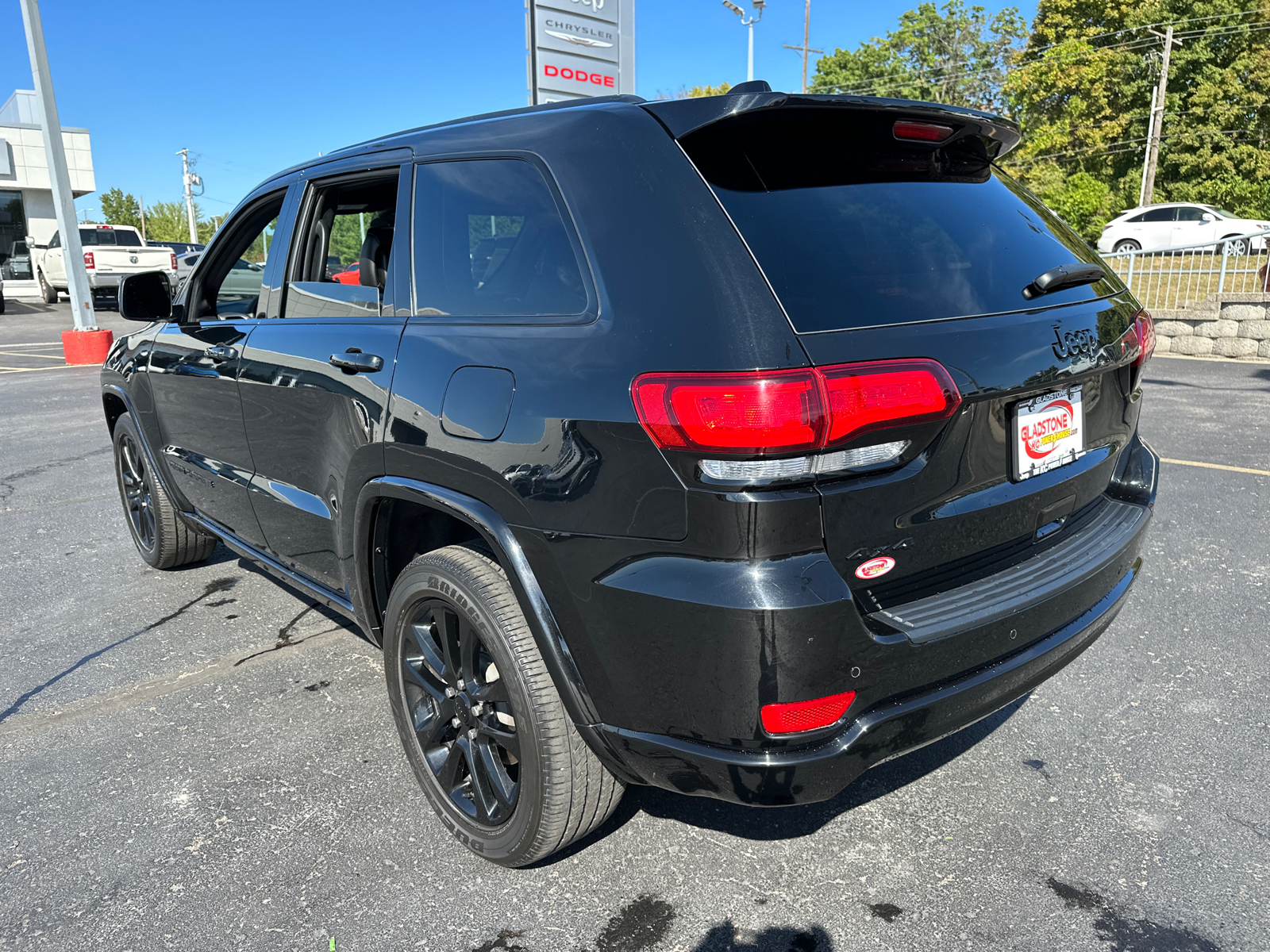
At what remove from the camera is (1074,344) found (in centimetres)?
222

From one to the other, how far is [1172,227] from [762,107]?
2602 cm

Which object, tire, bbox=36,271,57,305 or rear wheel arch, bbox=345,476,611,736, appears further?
tire, bbox=36,271,57,305

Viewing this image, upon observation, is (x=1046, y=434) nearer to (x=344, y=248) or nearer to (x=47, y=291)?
(x=344, y=248)

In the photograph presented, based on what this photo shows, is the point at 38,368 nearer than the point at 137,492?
No

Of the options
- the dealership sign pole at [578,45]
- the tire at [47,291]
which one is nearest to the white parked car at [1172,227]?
the dealership sign pole at [578,45]

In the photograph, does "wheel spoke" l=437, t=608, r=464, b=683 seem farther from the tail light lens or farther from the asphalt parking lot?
the tail light lens

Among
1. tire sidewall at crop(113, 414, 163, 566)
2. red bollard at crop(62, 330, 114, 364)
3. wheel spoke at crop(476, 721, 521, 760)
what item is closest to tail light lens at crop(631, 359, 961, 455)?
wheel spoke at crop(476, 721, 521, 760)

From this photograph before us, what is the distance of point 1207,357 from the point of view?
13.3 metres

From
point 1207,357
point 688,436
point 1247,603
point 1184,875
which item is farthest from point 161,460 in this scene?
point 1207,357

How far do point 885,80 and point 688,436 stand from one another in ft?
195

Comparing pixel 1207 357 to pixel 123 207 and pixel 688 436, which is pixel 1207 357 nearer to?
pixel 688 436

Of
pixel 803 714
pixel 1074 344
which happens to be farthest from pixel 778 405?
pixel 1074 344

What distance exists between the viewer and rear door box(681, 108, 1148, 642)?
1.86 meters

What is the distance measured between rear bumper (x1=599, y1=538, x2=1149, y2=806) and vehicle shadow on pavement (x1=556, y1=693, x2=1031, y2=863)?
0.53m
